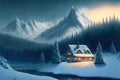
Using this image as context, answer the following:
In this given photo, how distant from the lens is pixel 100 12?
796 centimetres

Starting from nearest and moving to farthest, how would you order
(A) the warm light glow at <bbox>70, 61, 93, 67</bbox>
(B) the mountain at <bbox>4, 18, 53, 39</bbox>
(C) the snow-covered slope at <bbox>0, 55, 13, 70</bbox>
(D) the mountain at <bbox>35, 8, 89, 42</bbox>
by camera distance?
1. (A) the warm light glow at <bbox>70, 61, 93, 67</bbox>
2. (D) the mountain at <bbox>35, 8, 89, 42</bbox>
3. (B) the mountain at <bbox>4, 18, 53, 39</bbox>
4. (C) the snow-covered slope at <bbox>0, 55, 13, 70</bbox>

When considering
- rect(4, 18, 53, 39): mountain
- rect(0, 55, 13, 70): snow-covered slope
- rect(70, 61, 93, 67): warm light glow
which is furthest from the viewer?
rect(0, 55, 13, 70): snow-covered slope

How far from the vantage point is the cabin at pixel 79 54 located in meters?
7.85

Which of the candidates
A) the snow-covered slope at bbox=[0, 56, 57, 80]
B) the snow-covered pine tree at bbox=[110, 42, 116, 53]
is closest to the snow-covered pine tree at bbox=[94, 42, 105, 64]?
the snow-covered pine tree at bbox=[110, 42, 116, 53]

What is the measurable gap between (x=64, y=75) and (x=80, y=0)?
163 cm

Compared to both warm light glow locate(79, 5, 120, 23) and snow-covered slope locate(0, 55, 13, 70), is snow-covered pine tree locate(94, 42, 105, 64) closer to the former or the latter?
warm light glow locate(79, 5, 120, 23)

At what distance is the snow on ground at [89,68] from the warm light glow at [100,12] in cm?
80

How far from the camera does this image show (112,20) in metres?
7.73

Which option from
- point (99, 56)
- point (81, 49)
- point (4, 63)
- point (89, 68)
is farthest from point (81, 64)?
point (4, 63)

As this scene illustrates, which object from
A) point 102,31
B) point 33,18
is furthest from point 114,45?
point 33,18

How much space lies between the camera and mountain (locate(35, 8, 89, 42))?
26.1ft

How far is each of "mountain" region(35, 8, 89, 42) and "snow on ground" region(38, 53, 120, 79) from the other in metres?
0.57

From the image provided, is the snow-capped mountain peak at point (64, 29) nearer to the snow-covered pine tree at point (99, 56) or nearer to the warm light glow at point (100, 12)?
the warm light glow at point (100, 12)

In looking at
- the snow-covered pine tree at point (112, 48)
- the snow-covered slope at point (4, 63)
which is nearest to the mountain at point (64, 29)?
the snow-covered pine tree at point (112, 48)
